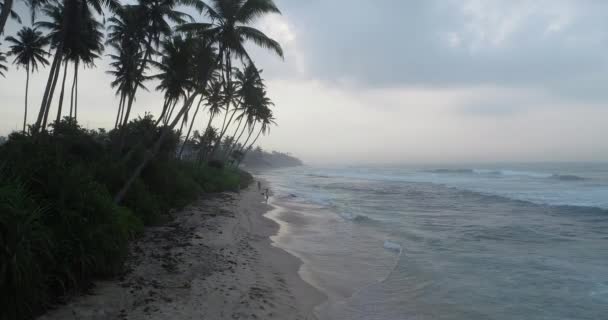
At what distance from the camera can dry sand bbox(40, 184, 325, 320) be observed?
14.0ft

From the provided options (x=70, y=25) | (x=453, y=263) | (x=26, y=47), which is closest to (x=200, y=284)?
(x=453, y=263)

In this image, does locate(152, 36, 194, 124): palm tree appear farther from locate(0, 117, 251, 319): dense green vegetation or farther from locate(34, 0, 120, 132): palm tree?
locate(0, 117, 251, 319): dense green vegetation

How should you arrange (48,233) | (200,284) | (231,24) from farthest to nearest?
(231,24), (200,284), (48,233)

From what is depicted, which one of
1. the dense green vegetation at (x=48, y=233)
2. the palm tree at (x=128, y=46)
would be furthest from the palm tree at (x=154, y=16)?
the dense green vegetation at (x=48, y=233)

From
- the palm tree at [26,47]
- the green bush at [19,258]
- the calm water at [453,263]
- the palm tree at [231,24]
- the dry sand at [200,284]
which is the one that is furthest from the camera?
the palm tree at [26,47]

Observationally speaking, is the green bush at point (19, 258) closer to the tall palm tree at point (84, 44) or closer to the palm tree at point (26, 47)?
the tall palm tree at point (84, 44)

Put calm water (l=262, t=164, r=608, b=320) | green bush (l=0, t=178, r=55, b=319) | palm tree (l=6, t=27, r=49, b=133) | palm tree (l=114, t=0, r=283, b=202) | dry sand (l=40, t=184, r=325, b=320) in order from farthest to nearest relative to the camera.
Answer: palm tree (l=6, t=27, r=49, b=133), palm tree (l=114, t=0, r=283, b=202), calm water (l=262, t=164, r=608, b=320), dry sand (l=40, t=184, r=325, b=320), green bush (l=0, t=178, r=55, b=319)

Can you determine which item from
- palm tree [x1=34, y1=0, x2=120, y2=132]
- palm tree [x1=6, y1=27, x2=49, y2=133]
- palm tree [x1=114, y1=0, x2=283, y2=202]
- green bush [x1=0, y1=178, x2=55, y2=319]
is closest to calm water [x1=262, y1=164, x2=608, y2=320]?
green bush [x1=0, y1=178, x2=55, y2=319]

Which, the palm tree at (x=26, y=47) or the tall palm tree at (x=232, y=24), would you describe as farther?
the palm tree at (x=26, y=47)

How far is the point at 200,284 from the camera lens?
530cm

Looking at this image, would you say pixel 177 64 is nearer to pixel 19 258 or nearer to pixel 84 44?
pixel 84 44

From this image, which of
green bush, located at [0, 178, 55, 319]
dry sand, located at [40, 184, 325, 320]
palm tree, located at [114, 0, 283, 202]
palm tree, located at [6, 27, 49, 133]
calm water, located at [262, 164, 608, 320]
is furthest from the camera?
palm tree, located at [6, 27, 49, 133]

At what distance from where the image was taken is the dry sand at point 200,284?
4277 millimetres

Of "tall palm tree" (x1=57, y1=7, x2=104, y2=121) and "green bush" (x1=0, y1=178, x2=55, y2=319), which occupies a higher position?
"tall palm tree" (x1=57, y1=7, x2=104, y2=121)
